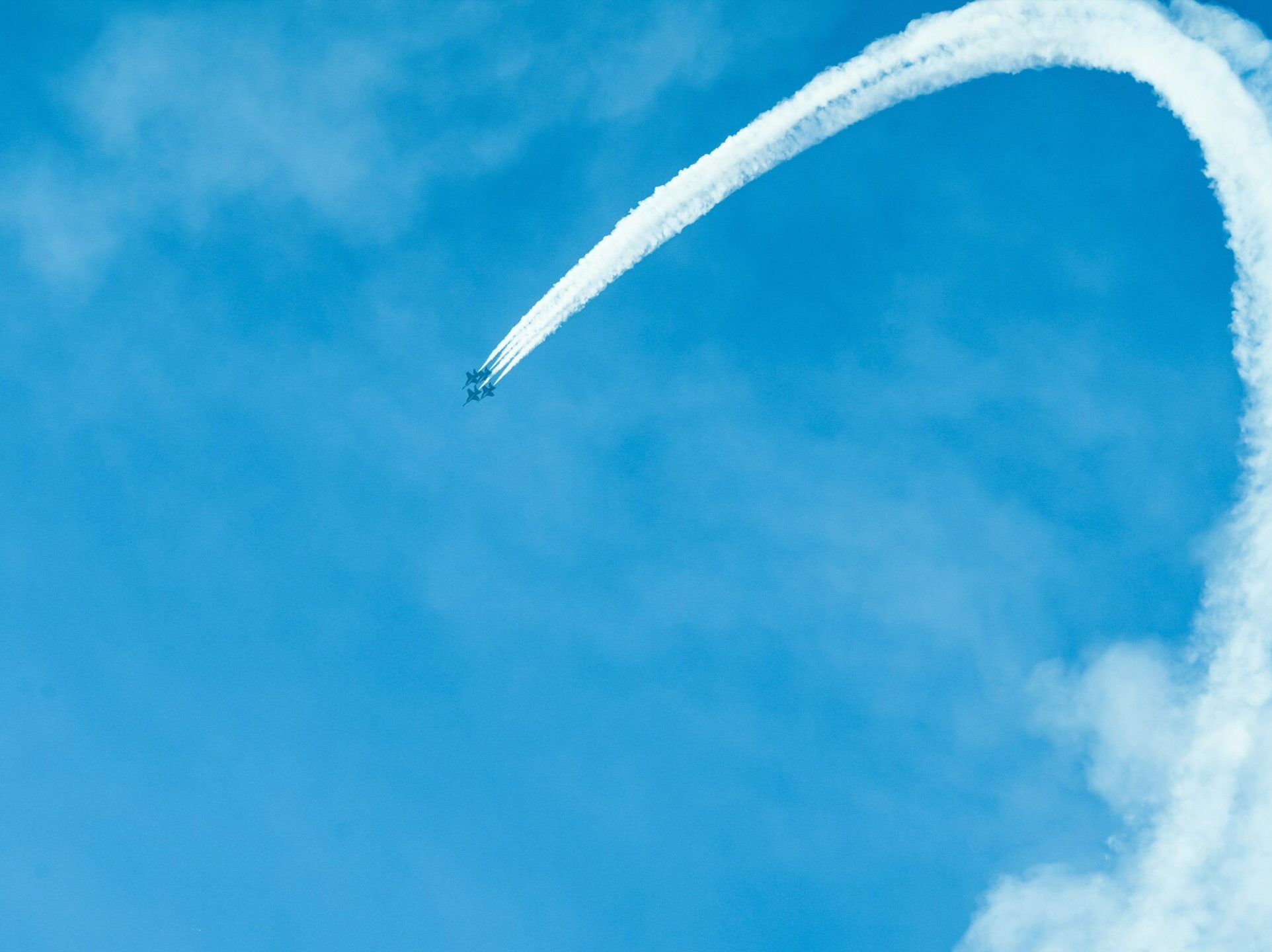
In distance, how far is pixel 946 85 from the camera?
4319cm

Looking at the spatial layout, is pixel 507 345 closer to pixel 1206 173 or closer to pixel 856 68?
pixel 856 68

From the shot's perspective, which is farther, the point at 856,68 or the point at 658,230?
the point at 658,230

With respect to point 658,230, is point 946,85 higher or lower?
higher

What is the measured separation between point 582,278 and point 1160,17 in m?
26.8

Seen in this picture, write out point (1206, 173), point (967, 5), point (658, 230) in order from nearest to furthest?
point (1206, 173) < point (967, 5) < point (658, 230)

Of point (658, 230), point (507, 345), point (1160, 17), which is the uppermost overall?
point (1160, 17)

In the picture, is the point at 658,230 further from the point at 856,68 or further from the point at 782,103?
the point at 856,68

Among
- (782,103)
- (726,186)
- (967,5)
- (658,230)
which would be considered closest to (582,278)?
(658,230)

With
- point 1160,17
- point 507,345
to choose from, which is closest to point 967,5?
point 1160,17

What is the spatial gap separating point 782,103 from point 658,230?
26.6 feet

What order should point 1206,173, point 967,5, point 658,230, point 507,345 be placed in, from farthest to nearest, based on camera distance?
point 507,345 → point 658,230 → point 967,5 → point 1206,173

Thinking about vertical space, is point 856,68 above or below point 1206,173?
above

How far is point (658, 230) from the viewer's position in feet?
160

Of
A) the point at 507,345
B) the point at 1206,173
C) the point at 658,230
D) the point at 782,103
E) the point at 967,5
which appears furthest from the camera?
the point at 507,345
